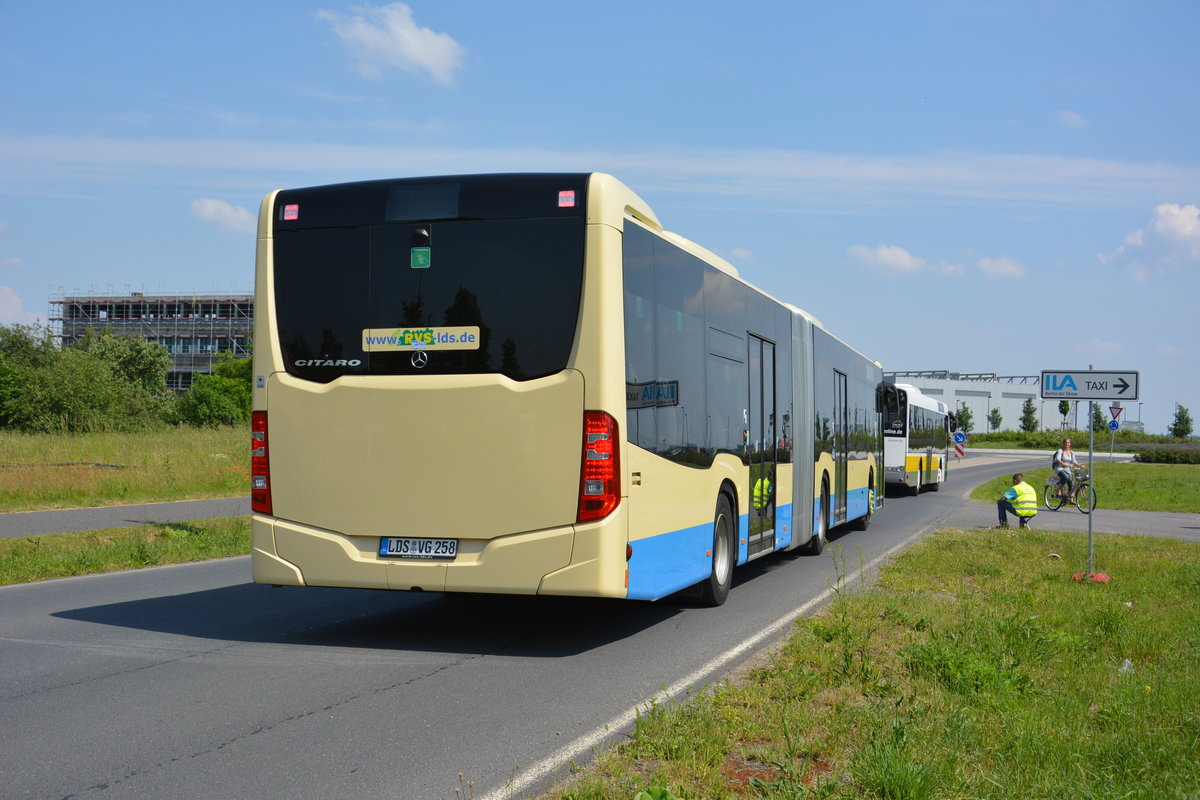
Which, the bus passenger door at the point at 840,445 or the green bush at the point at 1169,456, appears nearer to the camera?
the bus passenger door at the point at 840,445

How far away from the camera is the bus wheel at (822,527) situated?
17.0 metres

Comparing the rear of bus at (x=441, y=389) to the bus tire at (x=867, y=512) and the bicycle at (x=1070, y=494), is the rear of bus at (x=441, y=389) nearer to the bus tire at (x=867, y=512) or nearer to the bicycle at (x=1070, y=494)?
the bus tire at (x=867, y=512)

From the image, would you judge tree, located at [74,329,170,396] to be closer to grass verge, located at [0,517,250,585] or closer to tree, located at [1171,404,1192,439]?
grass verge, located at [0,517,250,585]

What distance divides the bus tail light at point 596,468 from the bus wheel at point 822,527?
932 centimetres

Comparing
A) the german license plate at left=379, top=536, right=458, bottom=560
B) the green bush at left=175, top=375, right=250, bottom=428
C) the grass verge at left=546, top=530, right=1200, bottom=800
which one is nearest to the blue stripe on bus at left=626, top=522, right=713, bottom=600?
the grass verge at left=546, top=530, right=1200, bottom=800

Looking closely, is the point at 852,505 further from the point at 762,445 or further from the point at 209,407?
the point at 209,407

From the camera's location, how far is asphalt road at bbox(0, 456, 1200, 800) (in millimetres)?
5262

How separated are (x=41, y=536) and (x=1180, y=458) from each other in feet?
285

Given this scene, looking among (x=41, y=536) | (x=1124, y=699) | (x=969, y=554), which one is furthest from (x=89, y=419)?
(x=1124, y=699)

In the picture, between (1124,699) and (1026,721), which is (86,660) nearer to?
(1026,721)

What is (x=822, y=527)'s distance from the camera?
17.3m

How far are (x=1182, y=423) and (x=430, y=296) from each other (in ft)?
452

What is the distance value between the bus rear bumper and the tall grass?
17209 millimetres

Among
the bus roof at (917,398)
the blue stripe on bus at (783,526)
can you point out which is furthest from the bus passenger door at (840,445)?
the bus roof at (917,398)
